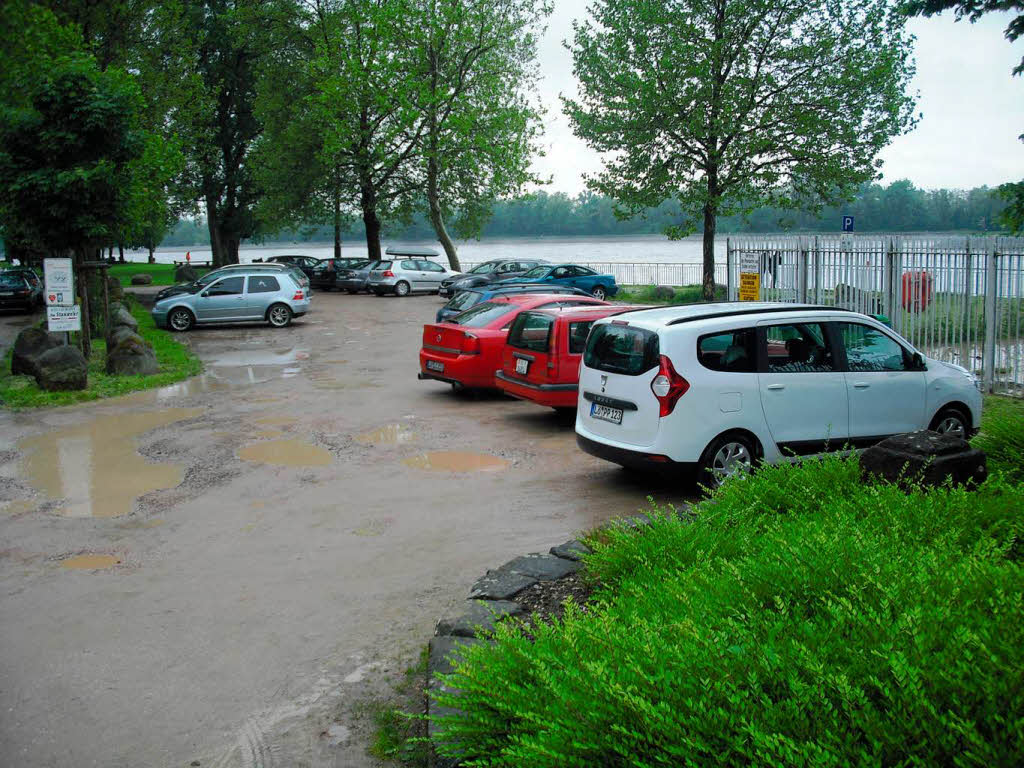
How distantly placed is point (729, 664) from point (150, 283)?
172 feet

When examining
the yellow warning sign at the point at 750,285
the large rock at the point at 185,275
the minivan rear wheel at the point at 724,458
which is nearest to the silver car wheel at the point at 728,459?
the minivan rear wheel at the point at 724,458

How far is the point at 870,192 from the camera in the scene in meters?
39.5

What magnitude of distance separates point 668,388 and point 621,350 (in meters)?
0.80

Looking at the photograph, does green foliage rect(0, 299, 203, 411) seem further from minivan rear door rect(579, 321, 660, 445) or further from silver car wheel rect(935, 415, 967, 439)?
silver car wheel rect(935, 415, 967, 439)

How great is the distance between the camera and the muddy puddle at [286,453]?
10.7m

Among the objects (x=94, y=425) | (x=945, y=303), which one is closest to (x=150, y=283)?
(x=94, y=425)

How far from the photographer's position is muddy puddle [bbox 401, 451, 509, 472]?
10250 millimetres

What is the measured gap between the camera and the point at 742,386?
8.59 metres

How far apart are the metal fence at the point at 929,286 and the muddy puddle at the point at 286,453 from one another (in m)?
9.74

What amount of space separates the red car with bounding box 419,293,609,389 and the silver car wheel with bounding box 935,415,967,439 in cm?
567

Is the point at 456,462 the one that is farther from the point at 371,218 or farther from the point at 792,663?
the point at 371,218

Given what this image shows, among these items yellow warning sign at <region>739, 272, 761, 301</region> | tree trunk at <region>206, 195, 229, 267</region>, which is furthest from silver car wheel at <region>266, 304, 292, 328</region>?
tree trunk at <region>206, 195, 229, 267</region>

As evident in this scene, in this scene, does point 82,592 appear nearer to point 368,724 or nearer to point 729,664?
point 368,724

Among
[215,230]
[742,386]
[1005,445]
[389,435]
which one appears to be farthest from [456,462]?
[215,230]
